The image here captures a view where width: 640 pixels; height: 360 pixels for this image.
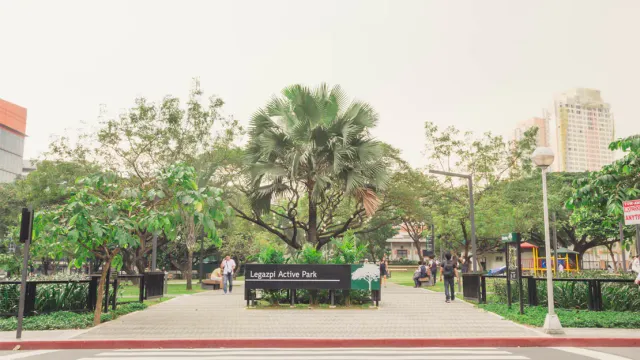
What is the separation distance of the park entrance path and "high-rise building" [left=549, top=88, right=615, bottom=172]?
589ft

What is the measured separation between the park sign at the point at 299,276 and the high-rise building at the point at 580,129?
587 feet

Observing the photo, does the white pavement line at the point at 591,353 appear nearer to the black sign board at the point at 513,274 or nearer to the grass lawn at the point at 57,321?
the black sign board at the point at 513,274

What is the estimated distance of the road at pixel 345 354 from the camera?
8625 millimetres

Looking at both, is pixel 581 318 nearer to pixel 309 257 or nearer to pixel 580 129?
pixel 309 257

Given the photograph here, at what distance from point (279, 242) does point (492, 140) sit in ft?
93.5

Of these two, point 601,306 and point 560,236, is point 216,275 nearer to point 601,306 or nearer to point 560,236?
point 601,306

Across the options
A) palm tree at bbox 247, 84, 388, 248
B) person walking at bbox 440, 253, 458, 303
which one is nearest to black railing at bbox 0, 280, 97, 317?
palm tree at bbox 247, 84, 388, 248

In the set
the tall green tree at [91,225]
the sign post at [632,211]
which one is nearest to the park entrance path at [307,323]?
the tall green tree at [91,225]

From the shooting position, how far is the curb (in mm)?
10078

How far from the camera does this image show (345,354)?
902 centimetres

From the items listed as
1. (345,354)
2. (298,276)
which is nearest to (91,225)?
(345,354)

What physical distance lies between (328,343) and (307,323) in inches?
99.3

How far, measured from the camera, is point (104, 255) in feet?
42.0

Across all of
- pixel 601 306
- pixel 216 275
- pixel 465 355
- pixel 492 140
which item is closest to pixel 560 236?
pixel 492 140
